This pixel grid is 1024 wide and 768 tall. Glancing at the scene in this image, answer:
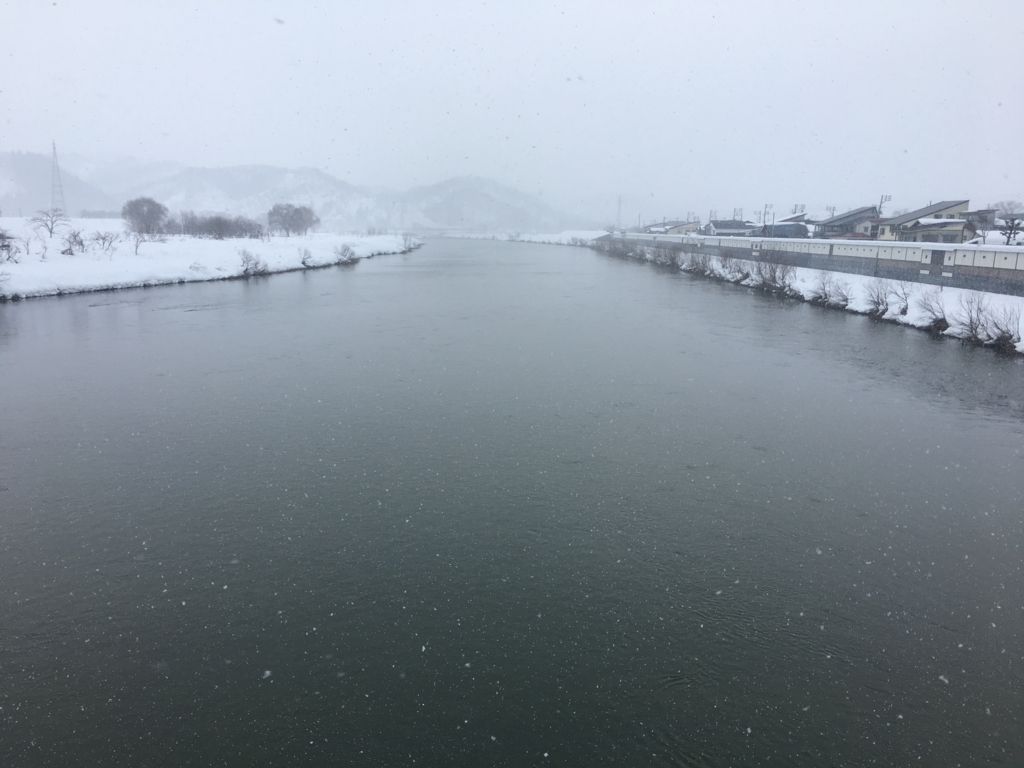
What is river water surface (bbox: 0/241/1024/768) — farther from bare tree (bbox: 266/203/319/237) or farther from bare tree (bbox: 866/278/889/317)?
bare tree (bbox: 266/203/319/237)

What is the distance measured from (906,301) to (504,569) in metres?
17.0

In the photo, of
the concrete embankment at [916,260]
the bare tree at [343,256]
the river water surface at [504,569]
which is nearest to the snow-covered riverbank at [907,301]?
the concrete embankment at [916,260]

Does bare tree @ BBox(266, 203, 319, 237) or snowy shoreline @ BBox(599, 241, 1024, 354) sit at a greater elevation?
bare tree @ BBox(266, 203, 319, 237)

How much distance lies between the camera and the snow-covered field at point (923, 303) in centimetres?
1368

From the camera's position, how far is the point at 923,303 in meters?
15.8

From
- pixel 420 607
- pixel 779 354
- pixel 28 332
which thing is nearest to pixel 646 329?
pixel 779 354

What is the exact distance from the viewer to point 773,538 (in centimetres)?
520

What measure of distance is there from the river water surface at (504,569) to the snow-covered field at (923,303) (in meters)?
4.65

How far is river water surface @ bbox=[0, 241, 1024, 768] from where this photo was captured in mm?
3316

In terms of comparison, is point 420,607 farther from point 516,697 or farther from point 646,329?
point 646,329

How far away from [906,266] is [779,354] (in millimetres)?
13107

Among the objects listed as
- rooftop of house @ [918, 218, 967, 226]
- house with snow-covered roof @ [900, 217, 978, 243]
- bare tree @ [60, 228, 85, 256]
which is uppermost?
rooftop of house @ [918, 218, 967, 226]

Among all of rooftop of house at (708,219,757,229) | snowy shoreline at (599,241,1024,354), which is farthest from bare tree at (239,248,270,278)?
rooftop of house at (708,219,757,229)

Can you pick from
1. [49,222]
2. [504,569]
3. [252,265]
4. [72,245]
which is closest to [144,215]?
[49,222]
